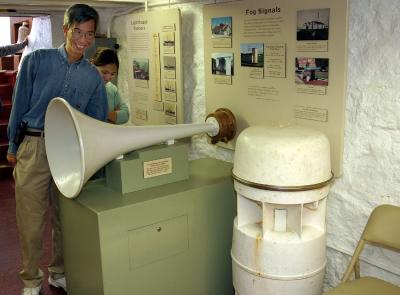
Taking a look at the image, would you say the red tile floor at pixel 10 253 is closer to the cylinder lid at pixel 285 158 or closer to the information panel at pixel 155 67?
the information panel at pixel 155 67

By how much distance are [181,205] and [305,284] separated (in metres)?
0.65

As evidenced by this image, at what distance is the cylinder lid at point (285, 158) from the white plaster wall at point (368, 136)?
24 cm

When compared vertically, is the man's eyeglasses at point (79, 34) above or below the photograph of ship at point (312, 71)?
above

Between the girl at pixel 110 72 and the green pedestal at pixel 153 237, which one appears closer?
the green pedestal at pixel 153 237

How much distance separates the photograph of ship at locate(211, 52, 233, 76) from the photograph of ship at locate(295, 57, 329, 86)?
0.48 meters

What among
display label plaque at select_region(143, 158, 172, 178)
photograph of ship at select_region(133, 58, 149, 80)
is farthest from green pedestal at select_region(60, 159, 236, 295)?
photograph of ship at select_region(133, 58, 149, 80)

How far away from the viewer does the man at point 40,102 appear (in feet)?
8.03

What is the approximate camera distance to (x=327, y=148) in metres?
1.95

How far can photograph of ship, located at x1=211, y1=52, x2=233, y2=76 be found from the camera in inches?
104

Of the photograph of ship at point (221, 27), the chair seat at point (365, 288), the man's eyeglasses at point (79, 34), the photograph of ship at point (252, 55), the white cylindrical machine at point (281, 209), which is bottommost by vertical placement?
the chair seat at point (365, 288)

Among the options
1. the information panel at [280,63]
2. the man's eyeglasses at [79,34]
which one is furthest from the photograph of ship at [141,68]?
the man's eyeglasses at [79,34]

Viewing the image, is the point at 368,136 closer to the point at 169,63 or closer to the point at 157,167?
the point at 157,167

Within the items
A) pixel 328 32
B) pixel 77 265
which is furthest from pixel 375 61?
pixel 77 265

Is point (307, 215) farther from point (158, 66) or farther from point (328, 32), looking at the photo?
point (158, 66)
